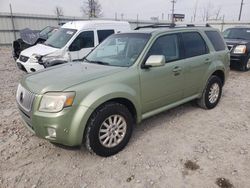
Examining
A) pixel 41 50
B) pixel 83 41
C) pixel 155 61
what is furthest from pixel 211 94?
pixel 41 50

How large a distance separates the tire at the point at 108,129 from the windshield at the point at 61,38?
188 inches

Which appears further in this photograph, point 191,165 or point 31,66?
point 31,66

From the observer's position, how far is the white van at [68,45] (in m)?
→ 6.66

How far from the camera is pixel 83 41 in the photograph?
23.7 ft

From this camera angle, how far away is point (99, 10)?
38844 mm

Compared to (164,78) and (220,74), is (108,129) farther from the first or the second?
(220,74)

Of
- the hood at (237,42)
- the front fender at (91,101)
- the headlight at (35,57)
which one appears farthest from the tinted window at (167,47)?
the hood at (237,42)

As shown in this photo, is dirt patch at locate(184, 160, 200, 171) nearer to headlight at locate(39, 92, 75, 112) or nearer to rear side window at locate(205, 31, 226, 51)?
headlight at locate(39, 92, 75, 112)

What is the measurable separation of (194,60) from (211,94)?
109 centimetres

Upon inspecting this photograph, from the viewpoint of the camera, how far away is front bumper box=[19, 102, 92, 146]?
8.45ft

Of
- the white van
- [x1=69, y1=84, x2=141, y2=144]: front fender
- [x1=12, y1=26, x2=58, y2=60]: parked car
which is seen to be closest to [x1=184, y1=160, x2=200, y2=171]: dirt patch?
[x1=69, y1=84, x2=141, y2=144]: front fender

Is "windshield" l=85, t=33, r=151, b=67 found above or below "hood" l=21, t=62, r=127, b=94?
above

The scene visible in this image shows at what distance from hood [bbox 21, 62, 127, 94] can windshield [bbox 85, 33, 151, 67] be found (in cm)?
24

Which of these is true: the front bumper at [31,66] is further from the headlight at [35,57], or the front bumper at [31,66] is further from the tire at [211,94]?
the tire at [211,94]
